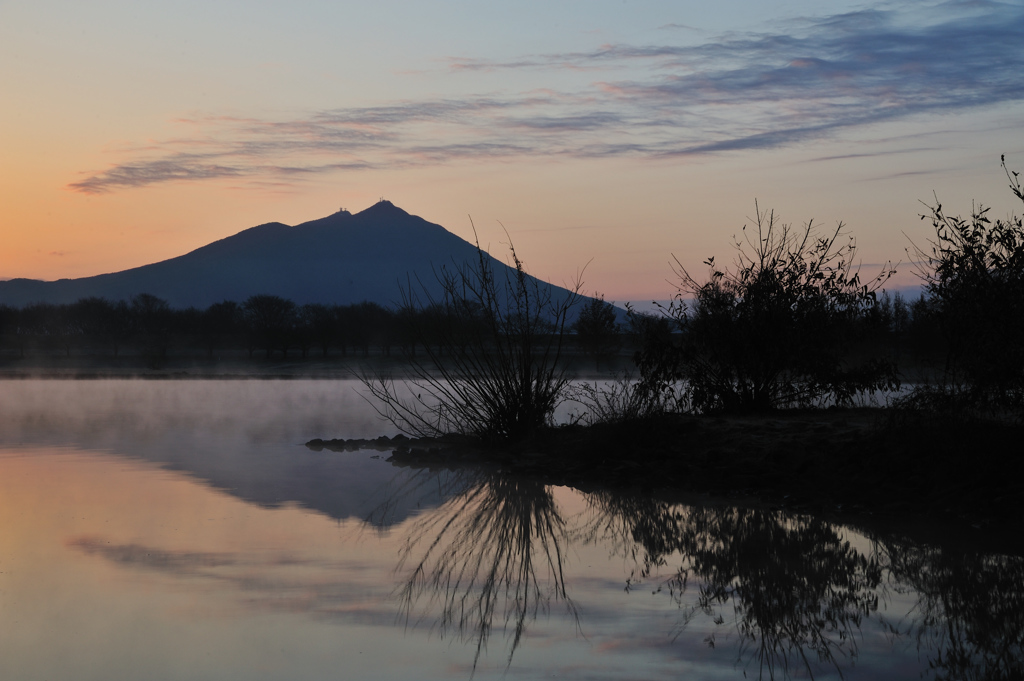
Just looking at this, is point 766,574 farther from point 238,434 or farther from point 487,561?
point 238,434

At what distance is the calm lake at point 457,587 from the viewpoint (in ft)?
16.9

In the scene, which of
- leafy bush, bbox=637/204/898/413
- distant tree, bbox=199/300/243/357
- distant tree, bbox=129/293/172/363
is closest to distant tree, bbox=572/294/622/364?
leafy bush, bbox=637/204/898/413

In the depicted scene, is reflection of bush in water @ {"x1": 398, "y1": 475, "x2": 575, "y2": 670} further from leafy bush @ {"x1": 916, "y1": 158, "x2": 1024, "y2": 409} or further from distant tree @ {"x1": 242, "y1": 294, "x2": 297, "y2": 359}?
distant tree @ {"x1": 242, "y1": 294, "x2": 297, "y2": 359}

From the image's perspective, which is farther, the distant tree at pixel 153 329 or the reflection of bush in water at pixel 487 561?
the distant tree at pixel 153 329

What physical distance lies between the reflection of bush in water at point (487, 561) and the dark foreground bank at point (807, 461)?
161cm

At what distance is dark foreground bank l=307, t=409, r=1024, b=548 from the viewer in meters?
9.27

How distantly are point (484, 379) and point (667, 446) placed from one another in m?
3.44

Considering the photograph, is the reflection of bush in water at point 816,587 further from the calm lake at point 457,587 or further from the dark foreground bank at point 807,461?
the dark foreground bank at point 807,461

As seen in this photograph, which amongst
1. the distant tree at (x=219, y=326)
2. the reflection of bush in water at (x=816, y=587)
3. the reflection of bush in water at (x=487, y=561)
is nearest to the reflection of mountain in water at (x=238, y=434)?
the reflection of bush in water at (x=487, y=561)

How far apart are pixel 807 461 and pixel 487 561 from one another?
4664 mm

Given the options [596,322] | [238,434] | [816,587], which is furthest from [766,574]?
[238,434]

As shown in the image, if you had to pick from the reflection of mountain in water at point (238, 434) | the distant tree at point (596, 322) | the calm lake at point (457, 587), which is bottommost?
the calm lake at point (457, 587)

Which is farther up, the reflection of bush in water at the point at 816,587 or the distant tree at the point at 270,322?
the distant tree at the point at 270,322

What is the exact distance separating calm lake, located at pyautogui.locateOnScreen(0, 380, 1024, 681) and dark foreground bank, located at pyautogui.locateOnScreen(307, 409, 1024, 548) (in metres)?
0.81
